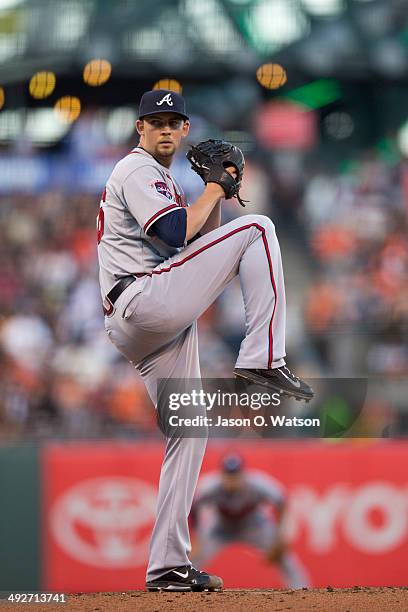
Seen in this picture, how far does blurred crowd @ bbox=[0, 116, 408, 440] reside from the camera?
7.89 meters

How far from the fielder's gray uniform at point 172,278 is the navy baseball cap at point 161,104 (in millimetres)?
150

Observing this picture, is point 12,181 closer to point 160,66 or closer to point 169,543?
point 160,66

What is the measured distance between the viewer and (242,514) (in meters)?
5.61

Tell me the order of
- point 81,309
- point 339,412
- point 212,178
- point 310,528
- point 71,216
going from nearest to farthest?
point 212,178 < point 339,412 < point 310,528 < point 81,309 < point 71,216

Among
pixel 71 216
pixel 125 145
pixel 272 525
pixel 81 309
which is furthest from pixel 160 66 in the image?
pixel 272 525

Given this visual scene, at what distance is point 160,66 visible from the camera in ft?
31.6

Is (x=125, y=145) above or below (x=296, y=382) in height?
above

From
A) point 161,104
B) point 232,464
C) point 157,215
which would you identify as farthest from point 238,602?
point 232,464

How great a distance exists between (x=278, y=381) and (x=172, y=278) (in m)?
0.47

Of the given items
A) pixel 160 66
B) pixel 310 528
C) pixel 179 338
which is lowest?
pixel 310 528

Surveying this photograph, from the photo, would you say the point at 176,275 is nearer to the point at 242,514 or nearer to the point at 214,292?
the point at 214,292

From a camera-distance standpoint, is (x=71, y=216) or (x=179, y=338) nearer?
(x=179, y=338)

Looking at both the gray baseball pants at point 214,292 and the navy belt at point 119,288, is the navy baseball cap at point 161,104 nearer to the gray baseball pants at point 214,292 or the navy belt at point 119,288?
the gray baseball pants at point 214,292

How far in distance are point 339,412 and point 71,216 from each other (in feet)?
17.5
